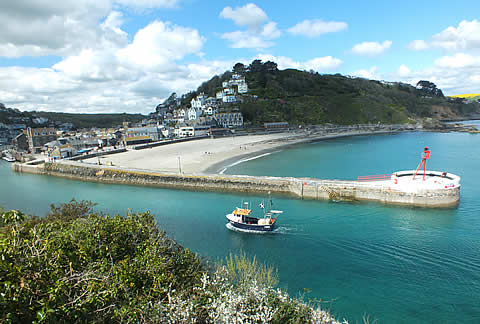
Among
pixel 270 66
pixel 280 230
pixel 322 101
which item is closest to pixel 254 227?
pixel 280 230

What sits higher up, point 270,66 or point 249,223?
point 270,66

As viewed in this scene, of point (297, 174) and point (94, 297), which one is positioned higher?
point (94, 297)

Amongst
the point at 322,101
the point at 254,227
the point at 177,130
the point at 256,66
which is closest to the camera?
the point at 254,227

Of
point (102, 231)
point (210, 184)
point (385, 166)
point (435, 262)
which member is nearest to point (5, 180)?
point (210, 184)

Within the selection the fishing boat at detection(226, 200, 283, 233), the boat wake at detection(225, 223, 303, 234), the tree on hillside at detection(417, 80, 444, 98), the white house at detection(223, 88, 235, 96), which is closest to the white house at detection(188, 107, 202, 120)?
the white house at detection(223, 88, 235, 96)

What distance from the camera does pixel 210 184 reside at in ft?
106

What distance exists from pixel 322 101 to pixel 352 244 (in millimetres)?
103396

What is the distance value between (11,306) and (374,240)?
1874 cm

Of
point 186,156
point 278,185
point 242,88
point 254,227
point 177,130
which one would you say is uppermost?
point 242,88

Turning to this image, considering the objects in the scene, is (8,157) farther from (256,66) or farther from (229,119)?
(256,66)

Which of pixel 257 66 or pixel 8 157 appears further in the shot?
pixel 257 66

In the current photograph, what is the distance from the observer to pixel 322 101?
111 m

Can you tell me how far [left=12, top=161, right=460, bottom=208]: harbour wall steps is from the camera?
24094 millimetres

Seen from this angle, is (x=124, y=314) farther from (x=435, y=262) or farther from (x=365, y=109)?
(x=365, y=109)
